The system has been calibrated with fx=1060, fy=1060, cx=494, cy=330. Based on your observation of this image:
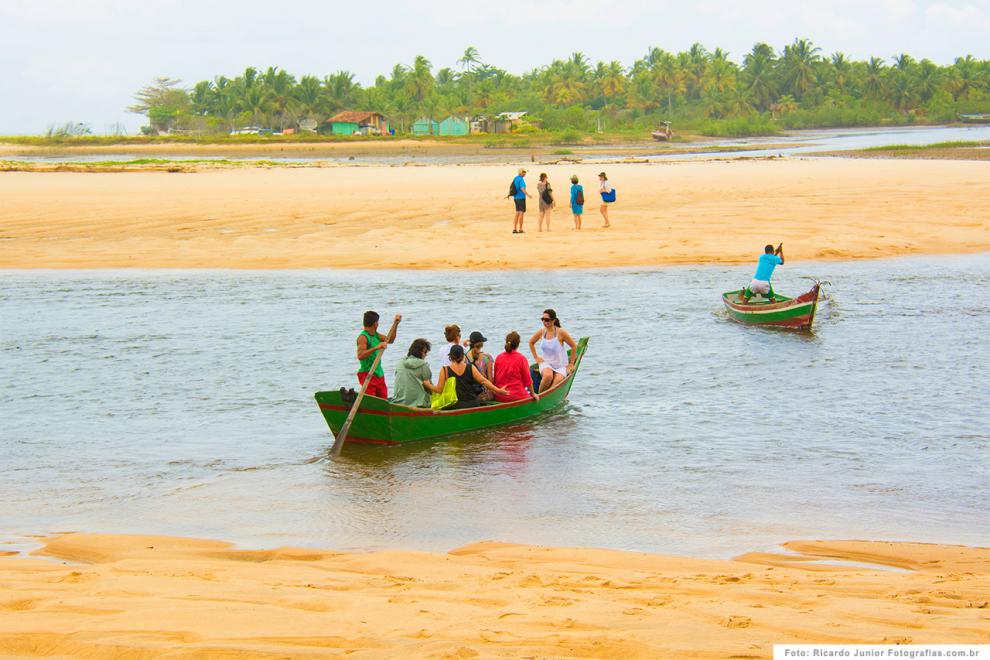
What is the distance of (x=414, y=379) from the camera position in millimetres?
13234

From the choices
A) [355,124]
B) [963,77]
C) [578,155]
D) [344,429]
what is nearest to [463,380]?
[344,429]

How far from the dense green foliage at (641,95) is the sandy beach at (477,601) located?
10486 centimetres

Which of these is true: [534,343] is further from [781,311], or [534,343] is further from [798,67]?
[798,67]

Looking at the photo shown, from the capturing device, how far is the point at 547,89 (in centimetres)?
14138

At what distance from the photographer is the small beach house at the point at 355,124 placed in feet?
362

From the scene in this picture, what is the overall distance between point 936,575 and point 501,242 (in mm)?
21787

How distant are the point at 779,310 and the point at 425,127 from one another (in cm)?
9998

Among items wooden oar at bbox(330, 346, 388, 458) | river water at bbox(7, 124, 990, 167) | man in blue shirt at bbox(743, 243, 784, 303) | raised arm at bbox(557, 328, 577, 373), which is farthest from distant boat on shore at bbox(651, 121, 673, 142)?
wooden oar at bbox(330, 346, 388, 458)

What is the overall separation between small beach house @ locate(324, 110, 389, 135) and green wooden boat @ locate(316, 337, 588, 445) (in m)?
100

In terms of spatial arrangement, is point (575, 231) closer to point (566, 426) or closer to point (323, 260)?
point (323, 260)

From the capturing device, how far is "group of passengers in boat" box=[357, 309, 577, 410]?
520 inches

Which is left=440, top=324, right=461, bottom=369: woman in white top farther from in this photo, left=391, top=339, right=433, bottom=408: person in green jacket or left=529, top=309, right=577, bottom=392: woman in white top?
left=529, top=309, right=577, bottom=392: woman in white top

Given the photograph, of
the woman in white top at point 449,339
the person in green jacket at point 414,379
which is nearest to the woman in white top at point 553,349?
the woman in white top at point 449,339

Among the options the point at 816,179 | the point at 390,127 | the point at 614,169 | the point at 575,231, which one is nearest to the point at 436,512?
the point at 575,231
